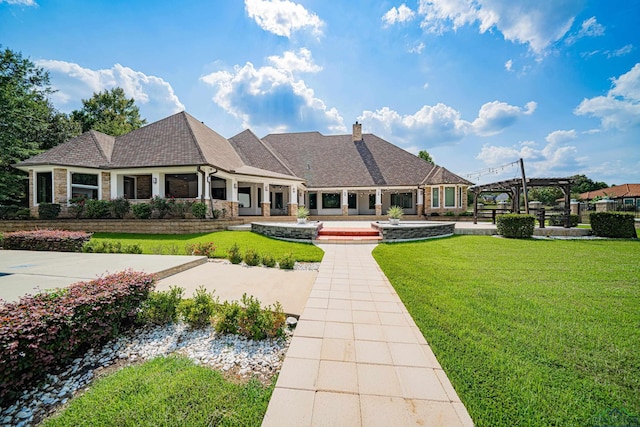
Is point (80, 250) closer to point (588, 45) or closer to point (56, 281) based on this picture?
point (56, 281)

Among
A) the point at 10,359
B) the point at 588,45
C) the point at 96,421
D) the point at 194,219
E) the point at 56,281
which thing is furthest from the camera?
the point at 194,219

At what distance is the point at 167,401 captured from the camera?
84.5 inches

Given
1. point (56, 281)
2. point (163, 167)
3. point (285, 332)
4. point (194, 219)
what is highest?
point (163, 167)

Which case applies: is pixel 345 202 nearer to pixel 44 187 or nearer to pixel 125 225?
pixel 125 225

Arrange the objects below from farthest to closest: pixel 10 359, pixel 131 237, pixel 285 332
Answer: pixel 131 237
pixel 285 332
pixel 10 359

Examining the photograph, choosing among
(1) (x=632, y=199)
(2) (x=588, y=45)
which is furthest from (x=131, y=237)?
(1) (x=632, y=199)

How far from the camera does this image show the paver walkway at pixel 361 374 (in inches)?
77.8

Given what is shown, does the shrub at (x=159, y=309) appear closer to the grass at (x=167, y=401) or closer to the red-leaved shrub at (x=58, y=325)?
the red-leaved shrub at (x=58, y=325)

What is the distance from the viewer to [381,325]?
11.7ft

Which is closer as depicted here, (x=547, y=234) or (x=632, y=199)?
(x=547, y=234)

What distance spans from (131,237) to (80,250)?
3407 millimetres

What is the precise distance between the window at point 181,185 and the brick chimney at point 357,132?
16.3 m

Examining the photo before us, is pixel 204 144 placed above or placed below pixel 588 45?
below

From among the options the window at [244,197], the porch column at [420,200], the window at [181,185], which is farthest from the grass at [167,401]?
the porch column at [420,200]
